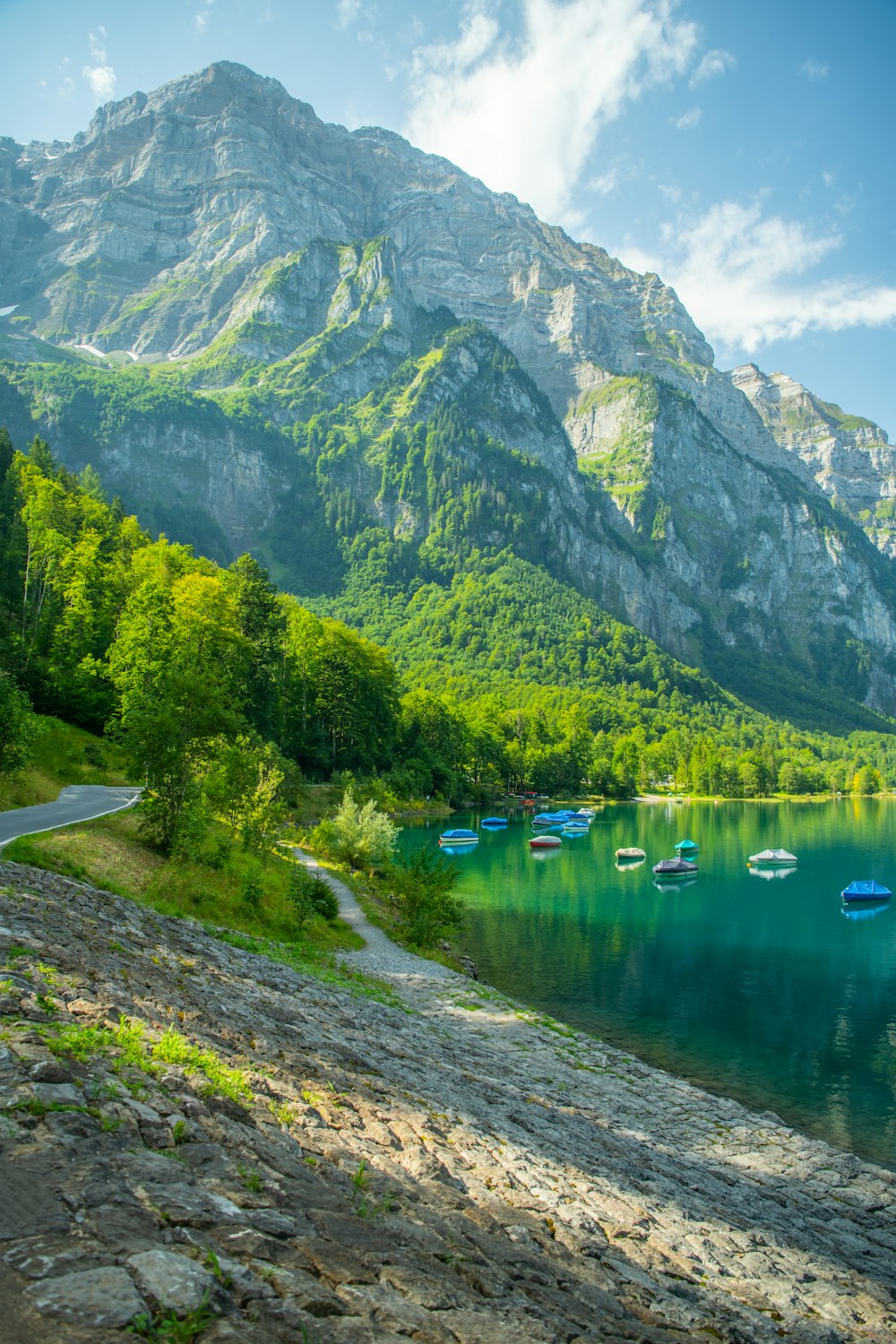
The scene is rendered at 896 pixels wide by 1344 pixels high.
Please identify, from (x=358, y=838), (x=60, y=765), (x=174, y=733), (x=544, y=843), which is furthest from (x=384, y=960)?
(x=544, y=843)

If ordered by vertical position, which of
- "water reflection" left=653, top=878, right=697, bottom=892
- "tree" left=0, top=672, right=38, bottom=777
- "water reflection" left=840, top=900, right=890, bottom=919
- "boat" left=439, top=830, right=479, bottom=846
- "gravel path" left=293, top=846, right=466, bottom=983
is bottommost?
"boat" left=439, top=830, right=479, bottom=846

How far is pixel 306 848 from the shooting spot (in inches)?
2034

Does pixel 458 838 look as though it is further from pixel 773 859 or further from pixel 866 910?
pixel 866 910

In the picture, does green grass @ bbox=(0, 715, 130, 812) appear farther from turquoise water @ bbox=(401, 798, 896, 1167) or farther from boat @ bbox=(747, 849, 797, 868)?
boat @ bbox=(747, 849, 797, 868)

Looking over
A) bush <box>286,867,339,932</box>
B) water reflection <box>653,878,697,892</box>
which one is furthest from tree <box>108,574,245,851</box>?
water reflection <box>653,878,697,892</box>

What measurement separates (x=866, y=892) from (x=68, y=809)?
177 ft

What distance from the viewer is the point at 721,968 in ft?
118

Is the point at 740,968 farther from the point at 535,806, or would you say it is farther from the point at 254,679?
the point at 535,806

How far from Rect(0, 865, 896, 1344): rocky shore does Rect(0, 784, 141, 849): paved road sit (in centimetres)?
779

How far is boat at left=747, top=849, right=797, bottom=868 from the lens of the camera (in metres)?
72.8

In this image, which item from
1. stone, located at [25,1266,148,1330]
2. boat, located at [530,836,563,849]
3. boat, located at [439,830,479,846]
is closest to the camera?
stone, located at [25,1266,148,1330]

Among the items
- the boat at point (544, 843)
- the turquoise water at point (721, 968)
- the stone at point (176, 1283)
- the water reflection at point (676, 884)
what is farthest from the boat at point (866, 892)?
the stone at point (176, 1283)

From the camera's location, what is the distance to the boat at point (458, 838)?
7962 cm

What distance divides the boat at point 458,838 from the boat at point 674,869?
22.3m
